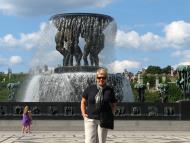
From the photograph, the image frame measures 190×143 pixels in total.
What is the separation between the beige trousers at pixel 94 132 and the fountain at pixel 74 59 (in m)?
24.7

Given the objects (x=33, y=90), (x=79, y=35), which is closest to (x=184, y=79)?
(x=79, y=35)

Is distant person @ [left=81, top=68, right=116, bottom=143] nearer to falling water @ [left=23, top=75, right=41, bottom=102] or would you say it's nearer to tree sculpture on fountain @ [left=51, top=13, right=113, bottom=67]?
falling water @ [left=23, top=75, right=41, bottom=102]

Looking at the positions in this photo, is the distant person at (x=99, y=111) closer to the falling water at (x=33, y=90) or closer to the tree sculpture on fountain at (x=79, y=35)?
the falling water at (x=33, y=90)

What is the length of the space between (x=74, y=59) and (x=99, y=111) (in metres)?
27.3

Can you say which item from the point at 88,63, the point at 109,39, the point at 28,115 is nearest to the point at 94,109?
the point at 28,115

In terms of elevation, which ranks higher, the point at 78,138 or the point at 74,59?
the point at 74,59

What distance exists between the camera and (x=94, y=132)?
917cm

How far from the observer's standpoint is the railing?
28766mm

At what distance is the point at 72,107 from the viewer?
2908 centimetres

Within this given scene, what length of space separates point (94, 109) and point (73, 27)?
26798mm

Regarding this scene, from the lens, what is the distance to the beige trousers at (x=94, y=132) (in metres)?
9.12

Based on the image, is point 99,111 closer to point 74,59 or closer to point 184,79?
A: point 184,79

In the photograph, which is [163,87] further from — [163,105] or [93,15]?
[163,105]

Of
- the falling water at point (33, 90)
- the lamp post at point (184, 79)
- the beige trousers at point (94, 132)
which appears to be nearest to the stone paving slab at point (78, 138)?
the beige trousers at point (94, 132)
